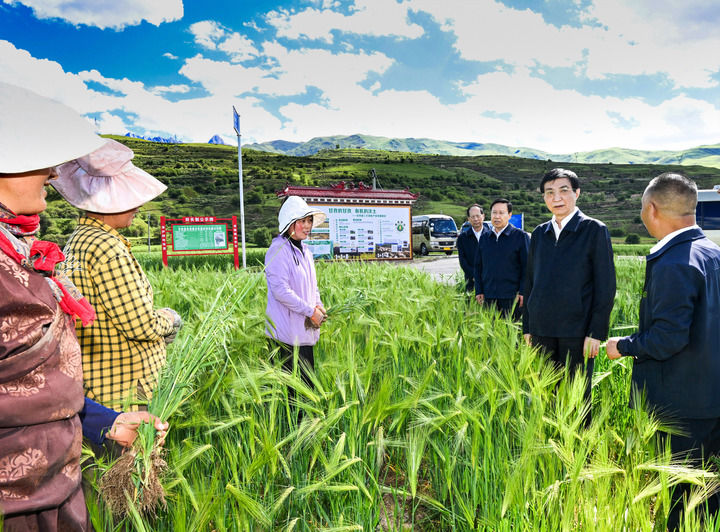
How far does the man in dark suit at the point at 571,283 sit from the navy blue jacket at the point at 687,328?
67 centimetres

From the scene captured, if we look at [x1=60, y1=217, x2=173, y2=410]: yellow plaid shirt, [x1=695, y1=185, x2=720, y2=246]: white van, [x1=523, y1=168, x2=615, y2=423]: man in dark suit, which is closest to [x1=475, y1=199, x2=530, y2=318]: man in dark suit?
[x1=523, y1=168, x2=615, y2=423]: man in dark suit

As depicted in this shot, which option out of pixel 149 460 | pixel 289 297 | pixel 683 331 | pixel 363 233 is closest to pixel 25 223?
pixel 149 460

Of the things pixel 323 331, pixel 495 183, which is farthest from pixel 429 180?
pixel 323 331

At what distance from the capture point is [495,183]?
84.2 meters

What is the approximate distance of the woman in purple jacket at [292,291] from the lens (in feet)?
9.71

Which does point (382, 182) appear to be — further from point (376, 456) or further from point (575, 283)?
point (376, 456)

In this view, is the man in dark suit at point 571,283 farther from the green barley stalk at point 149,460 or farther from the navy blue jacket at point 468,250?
the navy blue jacket at point 468,250

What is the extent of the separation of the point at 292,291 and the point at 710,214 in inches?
671

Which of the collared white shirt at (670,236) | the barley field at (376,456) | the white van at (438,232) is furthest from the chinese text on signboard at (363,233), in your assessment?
the collared white shirt at (670,236)

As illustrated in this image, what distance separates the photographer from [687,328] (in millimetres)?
1852

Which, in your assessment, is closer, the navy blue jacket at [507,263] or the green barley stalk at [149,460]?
the green barley stalk at [149,460]

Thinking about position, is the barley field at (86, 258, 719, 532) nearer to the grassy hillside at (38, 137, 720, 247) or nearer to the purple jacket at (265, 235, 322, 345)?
the purple jacket at (265, 235, 322, 345)

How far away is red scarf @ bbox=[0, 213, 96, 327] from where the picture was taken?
2.89 feet

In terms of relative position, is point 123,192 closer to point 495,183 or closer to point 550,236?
point 550,236
